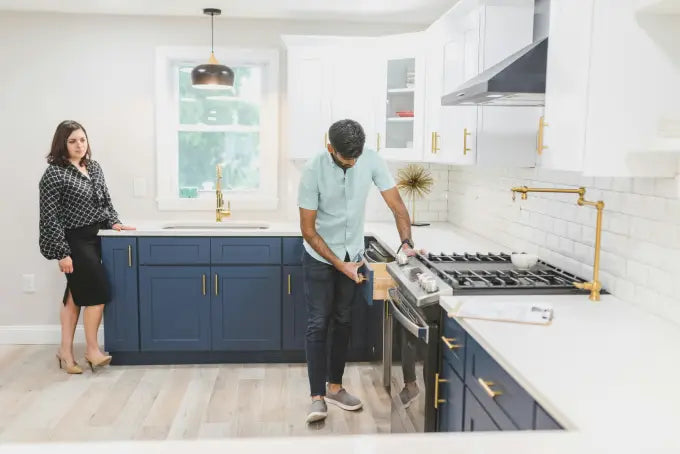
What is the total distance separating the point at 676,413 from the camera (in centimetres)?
140

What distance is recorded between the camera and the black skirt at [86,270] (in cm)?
400

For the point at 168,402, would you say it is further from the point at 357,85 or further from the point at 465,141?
the point at 357,85

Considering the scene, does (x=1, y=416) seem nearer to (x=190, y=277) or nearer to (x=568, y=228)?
(x=190, y=277)

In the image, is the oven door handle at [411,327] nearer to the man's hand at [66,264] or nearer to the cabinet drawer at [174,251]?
the cabinet drawer at [174,251]

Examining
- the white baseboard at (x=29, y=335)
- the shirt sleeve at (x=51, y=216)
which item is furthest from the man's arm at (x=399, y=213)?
the white baseboard at (x=29, y=335)

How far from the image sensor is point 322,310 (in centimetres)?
338

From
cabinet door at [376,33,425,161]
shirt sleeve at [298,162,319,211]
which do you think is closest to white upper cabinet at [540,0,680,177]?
shirt sleeve at [298,162,319,211]

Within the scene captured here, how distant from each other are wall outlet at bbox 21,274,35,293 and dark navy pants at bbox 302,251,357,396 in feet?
7.86

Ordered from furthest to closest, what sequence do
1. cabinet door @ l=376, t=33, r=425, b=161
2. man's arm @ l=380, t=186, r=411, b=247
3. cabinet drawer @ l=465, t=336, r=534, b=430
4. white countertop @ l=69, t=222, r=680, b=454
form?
1. cabinet door @ l=376, t=33, r=425, b=161
2. man's arm @ l=380, t=186, r=411, b=247
3. cabinet drawer @ l=465, t=336, r=534, b=430
4. white countertop @ l=69, t=222, r=680, b=454

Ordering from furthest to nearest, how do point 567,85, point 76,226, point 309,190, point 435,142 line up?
1. point 76,226
2. point 435,142
3. point 309,190
4. point 567,85

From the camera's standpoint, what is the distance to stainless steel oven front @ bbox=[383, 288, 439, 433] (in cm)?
245

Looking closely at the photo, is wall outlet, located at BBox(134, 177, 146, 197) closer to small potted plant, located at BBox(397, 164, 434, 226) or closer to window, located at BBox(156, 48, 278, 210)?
window, located at BBox(156, 48, 278, 210)

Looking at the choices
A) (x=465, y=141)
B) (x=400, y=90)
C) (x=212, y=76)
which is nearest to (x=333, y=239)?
(x=465, y=141)

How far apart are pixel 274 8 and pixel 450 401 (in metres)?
2.89
